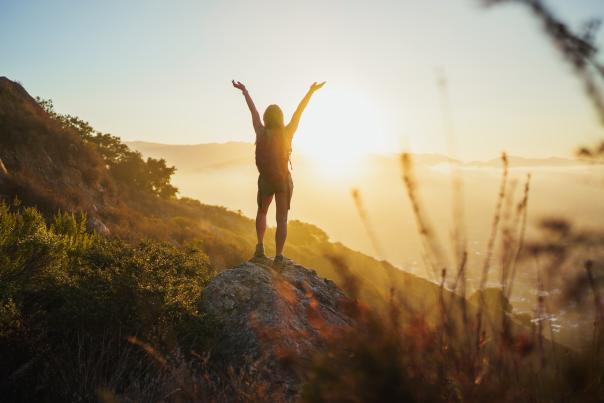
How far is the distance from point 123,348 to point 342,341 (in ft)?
10.8

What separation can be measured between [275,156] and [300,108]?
895 mm

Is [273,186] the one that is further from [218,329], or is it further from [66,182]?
[66,182]

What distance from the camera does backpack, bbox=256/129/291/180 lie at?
23.5ft

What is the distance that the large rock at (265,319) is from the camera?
453cm

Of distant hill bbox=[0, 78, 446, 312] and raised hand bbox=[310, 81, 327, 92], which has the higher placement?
raised hand bbox=[310, 81, 327, 92]

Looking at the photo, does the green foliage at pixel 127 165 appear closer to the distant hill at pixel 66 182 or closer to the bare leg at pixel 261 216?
the distant hill at pixel 66 182

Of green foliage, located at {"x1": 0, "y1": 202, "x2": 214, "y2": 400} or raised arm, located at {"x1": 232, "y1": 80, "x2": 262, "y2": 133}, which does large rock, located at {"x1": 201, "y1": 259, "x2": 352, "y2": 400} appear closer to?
green foliage, located at {"x1": 0, "y1": 202, "x2": 214, "y2": 400}

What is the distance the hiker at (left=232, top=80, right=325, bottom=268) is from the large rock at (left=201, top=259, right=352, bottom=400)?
67 centimetres

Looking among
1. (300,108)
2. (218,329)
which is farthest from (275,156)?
(218,329)

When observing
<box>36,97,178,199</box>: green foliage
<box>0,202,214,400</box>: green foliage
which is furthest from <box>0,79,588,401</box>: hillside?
<box>36,97,178,199</box>: green foliage

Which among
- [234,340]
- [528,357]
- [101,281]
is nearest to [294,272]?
[234,340]

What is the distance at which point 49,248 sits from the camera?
18.9ft

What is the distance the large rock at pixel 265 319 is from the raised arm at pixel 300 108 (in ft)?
7.45

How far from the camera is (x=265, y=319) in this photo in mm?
5395
